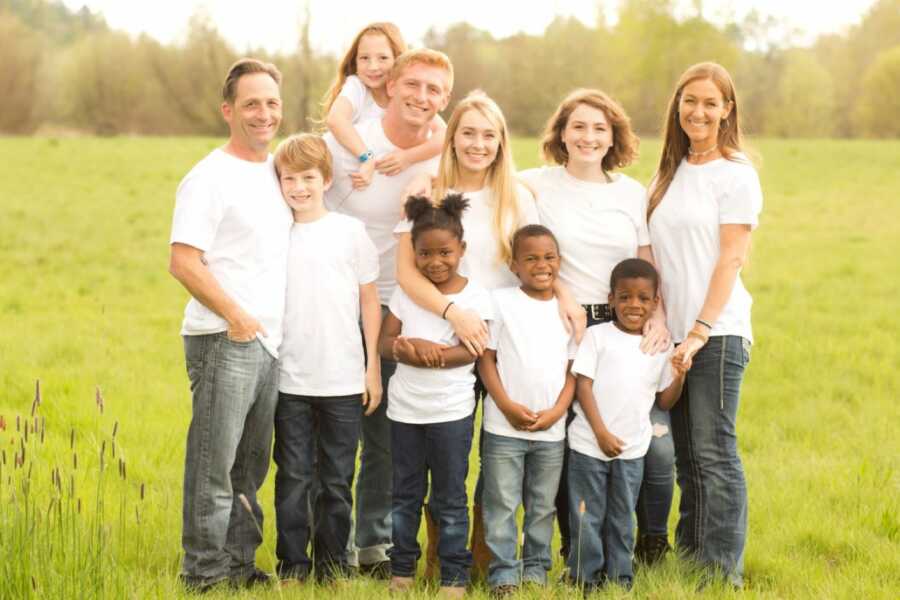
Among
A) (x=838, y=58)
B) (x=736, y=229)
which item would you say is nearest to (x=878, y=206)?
(x=736, y=229)

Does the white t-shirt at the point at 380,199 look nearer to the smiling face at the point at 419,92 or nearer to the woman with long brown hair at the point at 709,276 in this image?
the smiling face at the point at 419,92

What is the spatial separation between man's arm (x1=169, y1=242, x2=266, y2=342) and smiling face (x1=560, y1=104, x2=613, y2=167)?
166cm

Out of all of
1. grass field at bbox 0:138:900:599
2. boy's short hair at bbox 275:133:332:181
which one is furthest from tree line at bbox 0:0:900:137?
boy's short hair at bbox 275:133:332:181

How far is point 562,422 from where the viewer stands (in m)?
4.45

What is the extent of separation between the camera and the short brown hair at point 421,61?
15.5 feet

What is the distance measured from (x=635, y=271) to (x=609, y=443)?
0.76 meters

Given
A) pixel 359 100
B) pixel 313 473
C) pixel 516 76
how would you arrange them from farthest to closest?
pixel 516 76 → pixel 359 100 → pixel 313 473

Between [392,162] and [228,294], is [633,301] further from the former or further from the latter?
[228,294]

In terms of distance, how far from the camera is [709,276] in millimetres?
4465

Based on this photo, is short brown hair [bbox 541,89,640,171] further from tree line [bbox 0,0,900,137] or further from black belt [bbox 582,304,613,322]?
tree line [bbox 0,0,900,137]

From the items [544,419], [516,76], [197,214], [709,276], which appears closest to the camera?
[197,214]

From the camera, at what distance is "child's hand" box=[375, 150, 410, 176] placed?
190 inches

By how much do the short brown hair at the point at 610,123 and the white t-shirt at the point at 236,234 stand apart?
4.35 ft

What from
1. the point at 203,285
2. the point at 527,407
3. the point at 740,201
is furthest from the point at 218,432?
the point at 740,201
